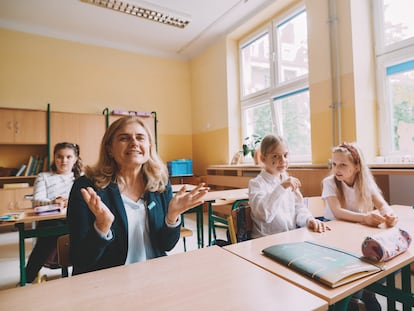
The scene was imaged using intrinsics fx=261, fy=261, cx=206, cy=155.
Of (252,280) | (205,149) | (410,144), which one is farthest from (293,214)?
(205,149)

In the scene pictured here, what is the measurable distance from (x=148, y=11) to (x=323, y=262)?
4.31m

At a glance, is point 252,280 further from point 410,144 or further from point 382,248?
point 410,144

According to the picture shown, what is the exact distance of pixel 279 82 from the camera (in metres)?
4.16

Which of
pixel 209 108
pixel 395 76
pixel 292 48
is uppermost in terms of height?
pixel 292 48

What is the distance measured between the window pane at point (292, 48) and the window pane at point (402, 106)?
3.62 feet

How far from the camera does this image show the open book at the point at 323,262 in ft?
2.54

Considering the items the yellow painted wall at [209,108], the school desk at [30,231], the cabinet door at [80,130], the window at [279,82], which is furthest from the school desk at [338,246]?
the cabinet door at [80,130]

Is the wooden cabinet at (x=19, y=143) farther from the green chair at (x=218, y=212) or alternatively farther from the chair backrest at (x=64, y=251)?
the chair backrest at (x=64, y=251)

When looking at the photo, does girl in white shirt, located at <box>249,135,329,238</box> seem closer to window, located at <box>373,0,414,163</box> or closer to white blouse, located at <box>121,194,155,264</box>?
white blouse, located at <box>121,194,155,264</box>

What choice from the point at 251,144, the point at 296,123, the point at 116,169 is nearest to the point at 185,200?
the point at 116,169

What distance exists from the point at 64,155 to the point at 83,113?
2379mm

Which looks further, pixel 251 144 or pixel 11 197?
pixel 251 144

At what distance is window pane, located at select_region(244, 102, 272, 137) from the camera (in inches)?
177

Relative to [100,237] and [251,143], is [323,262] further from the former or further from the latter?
[251,143]
